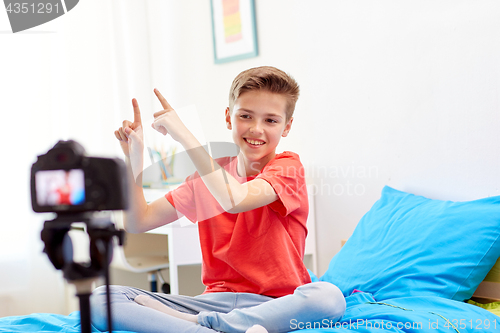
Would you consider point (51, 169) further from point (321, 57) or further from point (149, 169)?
point (149, 169)

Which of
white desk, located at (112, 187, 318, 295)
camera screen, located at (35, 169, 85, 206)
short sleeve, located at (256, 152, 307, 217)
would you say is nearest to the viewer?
camera screen, located at (35, 169, 85, 206)

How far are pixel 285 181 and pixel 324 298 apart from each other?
284mm

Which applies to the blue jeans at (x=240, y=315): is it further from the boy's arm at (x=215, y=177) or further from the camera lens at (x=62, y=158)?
the camera lens at (x=62, y=158)

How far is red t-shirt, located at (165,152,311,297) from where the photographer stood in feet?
3.75

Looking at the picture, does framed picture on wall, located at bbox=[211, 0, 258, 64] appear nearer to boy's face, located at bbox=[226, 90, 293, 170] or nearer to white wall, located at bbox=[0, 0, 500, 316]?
white wall, located at bbox=[0, 0, 500, 316]

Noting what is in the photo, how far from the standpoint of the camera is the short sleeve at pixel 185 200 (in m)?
1.27

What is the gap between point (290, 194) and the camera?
1158 millimetres

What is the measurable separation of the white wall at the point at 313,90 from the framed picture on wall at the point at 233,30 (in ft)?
0.15

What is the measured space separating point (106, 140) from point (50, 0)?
27.1 inches

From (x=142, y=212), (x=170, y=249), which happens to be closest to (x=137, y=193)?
(x=142, y=212)

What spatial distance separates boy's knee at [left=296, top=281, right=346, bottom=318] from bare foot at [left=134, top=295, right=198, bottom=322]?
233mm

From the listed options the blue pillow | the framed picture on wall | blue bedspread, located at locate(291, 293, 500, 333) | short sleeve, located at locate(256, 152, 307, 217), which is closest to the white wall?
the framed picture on wall

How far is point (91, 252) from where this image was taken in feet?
1.74

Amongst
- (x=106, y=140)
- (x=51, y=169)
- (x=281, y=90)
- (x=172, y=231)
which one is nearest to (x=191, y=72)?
(x=106, y=140)
